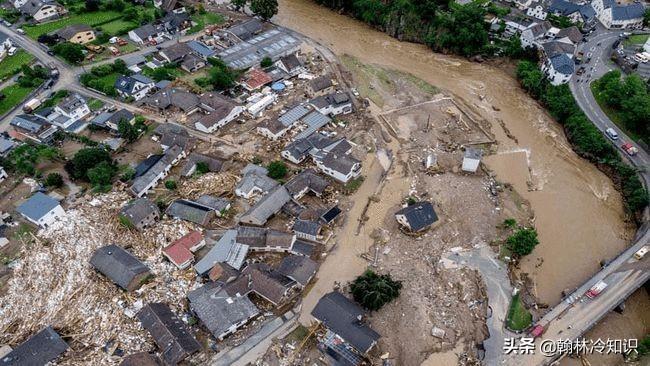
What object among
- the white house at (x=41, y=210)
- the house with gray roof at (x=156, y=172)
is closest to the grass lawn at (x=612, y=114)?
the house with gray roof at (x=156, y=172)

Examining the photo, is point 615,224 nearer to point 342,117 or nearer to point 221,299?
point 342,117

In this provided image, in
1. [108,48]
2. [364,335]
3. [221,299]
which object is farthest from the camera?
[108,48]

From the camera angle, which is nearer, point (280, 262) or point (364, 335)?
point (364, 335)

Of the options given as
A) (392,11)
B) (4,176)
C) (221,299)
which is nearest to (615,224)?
(221,299)

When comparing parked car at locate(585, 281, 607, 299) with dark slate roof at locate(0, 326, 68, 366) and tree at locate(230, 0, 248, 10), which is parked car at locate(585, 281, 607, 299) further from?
tree at locate(230, 0, 248, 10)

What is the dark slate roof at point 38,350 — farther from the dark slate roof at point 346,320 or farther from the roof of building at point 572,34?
the roof of building at point 572,34

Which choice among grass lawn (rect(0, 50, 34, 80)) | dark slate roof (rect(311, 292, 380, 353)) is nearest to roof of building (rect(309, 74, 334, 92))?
dark slate roof (rect(311, 292, 380, 353))

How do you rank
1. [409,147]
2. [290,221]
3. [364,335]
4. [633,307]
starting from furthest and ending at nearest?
[409,147] → [290,221] → [633,307] → [364,335]
